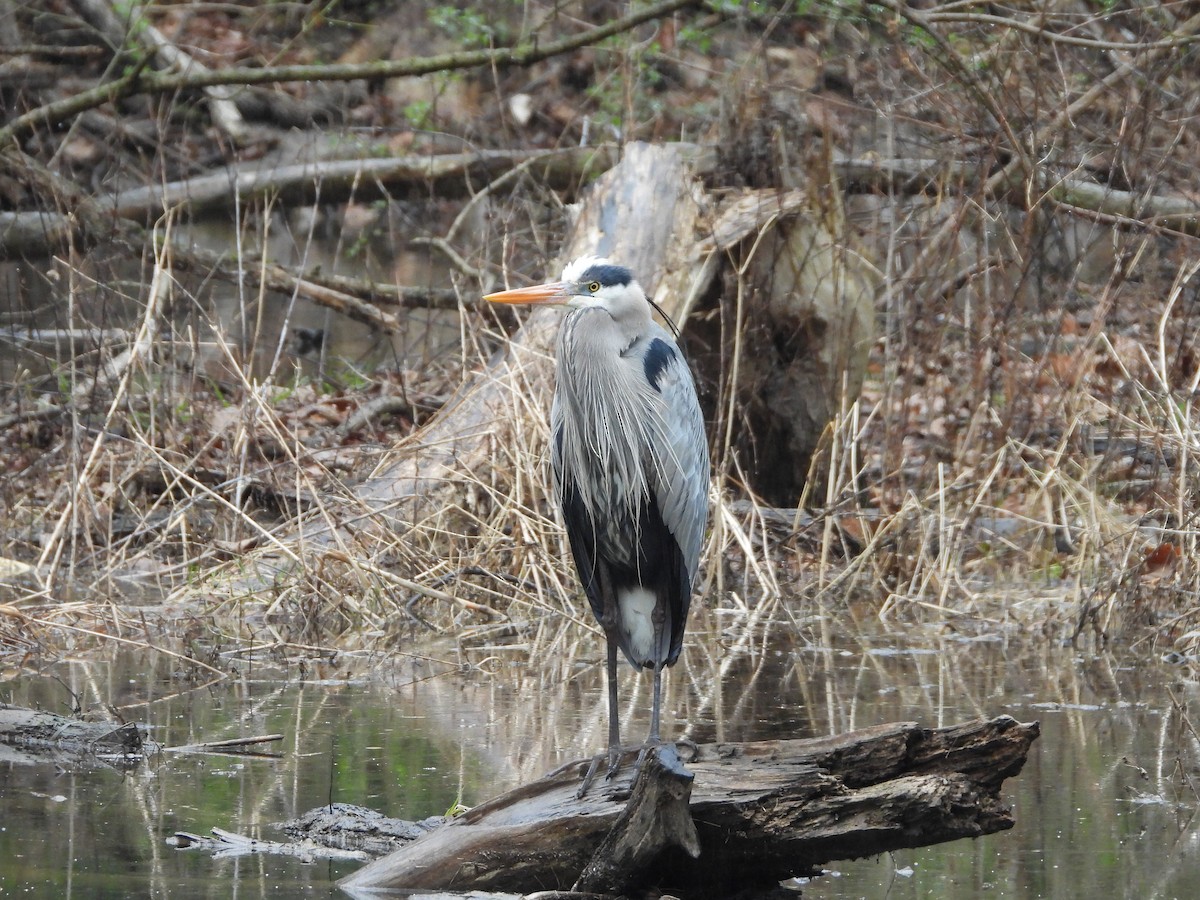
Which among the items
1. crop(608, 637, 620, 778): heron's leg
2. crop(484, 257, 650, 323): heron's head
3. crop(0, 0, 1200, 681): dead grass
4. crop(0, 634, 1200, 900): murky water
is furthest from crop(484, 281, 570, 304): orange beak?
crop(0, 0, 1200, 681): dead grass

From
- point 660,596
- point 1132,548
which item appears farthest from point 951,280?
point 660,596

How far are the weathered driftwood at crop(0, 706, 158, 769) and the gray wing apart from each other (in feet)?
5.15

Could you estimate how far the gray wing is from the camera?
4359 millimetres

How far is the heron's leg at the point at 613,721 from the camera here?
3871 mm

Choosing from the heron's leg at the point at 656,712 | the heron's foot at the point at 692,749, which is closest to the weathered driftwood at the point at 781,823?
the heron's foot at the point at 692,749

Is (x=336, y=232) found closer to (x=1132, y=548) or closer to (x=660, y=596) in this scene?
(x=1132, y=548)

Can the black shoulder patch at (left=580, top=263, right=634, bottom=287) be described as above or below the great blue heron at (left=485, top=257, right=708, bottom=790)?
above

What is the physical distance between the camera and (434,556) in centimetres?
662

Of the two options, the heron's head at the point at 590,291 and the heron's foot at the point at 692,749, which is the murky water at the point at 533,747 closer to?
the heron's foot at the point at 692,749

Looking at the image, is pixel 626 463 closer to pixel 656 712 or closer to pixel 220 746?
pixel 656 712

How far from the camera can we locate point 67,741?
14.6 ft

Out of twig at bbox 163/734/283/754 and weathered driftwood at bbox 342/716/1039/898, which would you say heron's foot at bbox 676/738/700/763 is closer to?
weathered driftwood at bbox 342/716/1039/898

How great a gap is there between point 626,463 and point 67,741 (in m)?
1.69

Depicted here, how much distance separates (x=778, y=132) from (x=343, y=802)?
496cm
